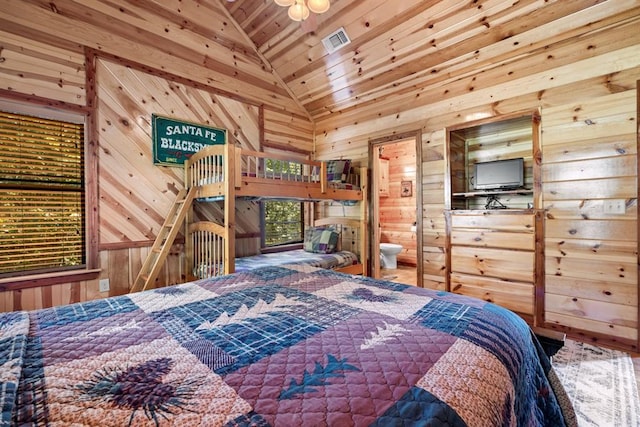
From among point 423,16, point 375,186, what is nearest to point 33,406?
point 423,16

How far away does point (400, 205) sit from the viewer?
585 centimetres

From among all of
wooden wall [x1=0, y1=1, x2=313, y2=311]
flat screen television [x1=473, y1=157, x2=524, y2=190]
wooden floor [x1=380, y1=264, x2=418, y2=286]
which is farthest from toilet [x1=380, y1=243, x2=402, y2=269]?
wooden wall [x1=0, y1=1, x2=313, y2=311]

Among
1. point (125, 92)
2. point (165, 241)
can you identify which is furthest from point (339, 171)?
point (125, 92)

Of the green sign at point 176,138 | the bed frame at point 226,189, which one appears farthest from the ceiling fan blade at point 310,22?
the green sign at point 176,138

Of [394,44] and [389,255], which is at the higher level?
[394,44]

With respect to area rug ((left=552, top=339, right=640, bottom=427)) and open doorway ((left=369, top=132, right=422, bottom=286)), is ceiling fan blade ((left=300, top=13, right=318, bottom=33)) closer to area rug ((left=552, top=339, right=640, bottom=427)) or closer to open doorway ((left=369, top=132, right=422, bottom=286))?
open doorway ((left=369, top=132, right=422, bottom=286))

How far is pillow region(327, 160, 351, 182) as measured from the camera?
12.9ft

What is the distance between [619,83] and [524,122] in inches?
29.2

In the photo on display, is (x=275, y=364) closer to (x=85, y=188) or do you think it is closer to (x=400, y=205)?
(x=85, y=188)

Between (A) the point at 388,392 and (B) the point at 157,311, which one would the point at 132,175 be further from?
(A) the point at 388,392

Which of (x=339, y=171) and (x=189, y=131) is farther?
(x=339, y=171)

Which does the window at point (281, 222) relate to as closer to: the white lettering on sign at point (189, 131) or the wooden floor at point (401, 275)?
the white lettering on sign at point (189, 131)

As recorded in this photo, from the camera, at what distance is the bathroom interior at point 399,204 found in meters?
5.54

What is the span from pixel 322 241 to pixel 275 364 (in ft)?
10.5
